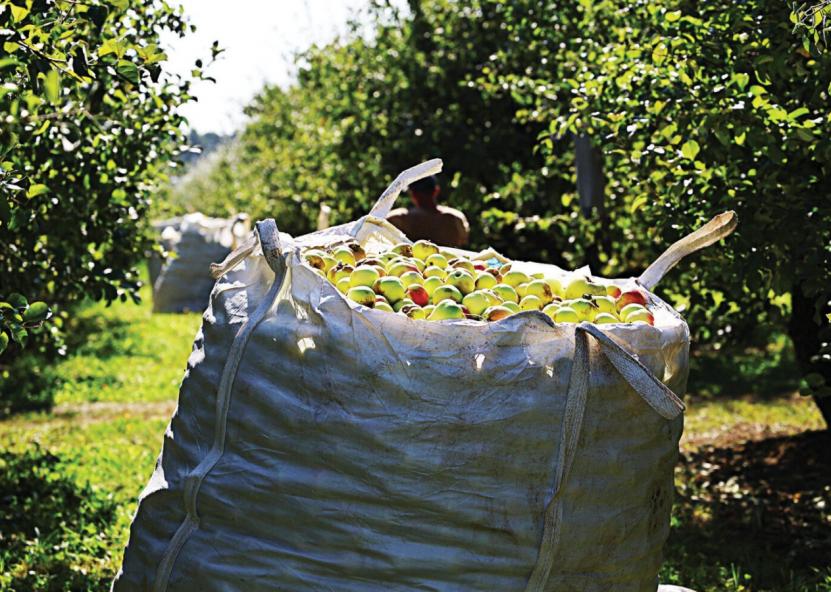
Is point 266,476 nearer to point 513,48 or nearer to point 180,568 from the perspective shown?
point 180,568

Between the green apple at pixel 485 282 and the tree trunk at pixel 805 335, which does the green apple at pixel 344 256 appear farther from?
the tree trunk at pixel 805 335

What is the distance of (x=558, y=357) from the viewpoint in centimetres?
245

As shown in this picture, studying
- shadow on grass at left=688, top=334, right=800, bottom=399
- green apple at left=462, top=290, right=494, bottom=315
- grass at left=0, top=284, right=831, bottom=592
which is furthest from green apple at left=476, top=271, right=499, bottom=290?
shadow on grass at left=688, top=334, right=800, bottom=399

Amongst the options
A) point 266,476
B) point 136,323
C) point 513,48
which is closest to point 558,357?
point 266,476

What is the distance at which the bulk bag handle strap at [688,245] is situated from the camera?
3.15 metres

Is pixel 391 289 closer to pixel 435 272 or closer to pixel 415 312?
pixel 415 312

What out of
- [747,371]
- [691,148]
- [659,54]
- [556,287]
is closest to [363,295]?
[556,287]

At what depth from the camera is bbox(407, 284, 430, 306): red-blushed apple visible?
9.23 feet

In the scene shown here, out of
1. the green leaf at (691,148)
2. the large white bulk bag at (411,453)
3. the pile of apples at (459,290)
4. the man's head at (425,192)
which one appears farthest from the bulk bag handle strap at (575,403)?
the man's head at (425,192)

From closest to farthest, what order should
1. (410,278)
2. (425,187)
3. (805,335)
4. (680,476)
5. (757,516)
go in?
(410,278) → (757,516) → (805,335) → (680,476) → (425,187)

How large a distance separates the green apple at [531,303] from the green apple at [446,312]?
29 centimetres

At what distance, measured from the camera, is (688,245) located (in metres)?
3.19

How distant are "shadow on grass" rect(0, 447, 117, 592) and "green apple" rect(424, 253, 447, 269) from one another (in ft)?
5.76

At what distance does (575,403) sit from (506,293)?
586mm
